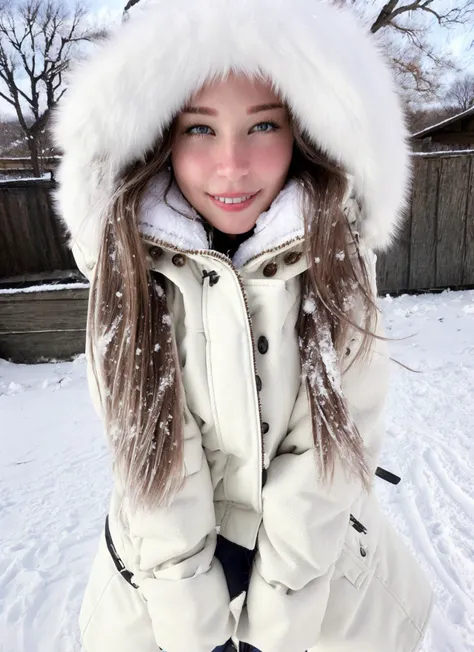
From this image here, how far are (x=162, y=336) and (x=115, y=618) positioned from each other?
0.73m

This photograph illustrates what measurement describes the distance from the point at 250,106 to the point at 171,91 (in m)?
0.17

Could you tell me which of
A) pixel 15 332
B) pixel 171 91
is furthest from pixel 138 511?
pixel 15 332

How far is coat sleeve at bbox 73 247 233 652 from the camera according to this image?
0.95m

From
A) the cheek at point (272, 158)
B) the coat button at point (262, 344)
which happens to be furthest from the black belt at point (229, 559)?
the cheek at point (272, 158)

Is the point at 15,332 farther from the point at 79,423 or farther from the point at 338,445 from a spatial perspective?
the point at 338,445

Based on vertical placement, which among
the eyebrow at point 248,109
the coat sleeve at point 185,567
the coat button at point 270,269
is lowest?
the coat sleeve at point 185,567

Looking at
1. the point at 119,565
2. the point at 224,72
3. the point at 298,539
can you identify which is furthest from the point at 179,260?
the point at 119,565

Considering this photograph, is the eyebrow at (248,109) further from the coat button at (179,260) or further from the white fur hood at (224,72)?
the coat button at (179,260)

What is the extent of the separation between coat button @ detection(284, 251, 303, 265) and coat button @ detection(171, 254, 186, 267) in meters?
0.23

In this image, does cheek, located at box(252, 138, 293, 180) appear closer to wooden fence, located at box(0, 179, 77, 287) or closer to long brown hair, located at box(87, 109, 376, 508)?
long brown hair, located at box(87, 109, 376, 508)

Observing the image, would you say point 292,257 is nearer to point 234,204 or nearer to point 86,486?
point 234,204

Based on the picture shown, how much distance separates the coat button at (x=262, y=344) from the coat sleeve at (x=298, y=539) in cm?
16

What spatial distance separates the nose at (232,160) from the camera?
0.90 m

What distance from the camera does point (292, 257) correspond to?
3.18 feet
